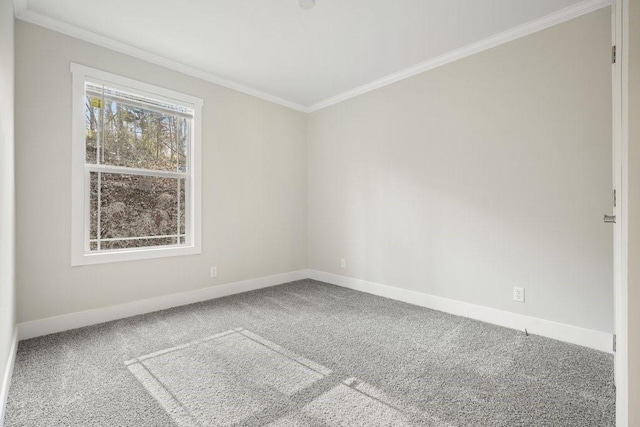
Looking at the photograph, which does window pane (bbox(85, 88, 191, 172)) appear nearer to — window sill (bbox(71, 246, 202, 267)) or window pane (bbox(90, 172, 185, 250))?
window pane (bbox(90, 172, 185, 250))

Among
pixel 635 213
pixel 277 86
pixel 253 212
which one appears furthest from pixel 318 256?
pixel 635 213

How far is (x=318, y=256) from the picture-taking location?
4.44m

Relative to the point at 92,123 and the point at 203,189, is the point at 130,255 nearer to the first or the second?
A: the point at 203,189

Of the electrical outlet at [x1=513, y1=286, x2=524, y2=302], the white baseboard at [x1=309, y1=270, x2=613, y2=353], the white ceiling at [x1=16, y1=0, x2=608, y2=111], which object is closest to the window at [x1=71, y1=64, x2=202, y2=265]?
the white ceiling at [x1=16, y1=0, x2=608, y2=111]

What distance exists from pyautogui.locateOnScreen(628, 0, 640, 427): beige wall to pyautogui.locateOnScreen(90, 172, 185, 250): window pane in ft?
11.5

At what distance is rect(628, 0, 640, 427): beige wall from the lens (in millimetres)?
1033

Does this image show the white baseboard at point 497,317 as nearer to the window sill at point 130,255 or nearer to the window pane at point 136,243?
the window sill at point 130,255

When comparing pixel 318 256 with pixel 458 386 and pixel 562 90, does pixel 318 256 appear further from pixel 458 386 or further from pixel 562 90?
pixel 562 90

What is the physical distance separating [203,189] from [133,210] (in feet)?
2.34

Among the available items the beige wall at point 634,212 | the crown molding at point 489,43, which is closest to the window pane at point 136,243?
the crown molding at point 489,43

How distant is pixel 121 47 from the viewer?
2.88 meters

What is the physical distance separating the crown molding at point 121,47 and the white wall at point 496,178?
1.39m

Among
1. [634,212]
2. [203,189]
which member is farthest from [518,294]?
[203,189]

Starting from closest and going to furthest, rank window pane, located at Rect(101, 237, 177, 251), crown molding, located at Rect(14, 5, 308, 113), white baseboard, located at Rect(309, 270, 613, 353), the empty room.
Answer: the empty room
white baseboard, located at Rect(309, 270, 613, 353)
crown molding, located at Rect(14, 5, 308, 113)
window pane, located at Rect(101, 237, 177, 251)
